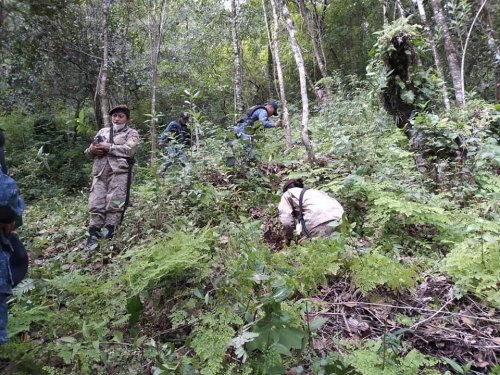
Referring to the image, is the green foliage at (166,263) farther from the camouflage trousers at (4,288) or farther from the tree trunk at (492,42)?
the tree trunk at (492,42)

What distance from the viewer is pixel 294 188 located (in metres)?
4.84

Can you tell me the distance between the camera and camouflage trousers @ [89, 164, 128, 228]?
17.3 feet

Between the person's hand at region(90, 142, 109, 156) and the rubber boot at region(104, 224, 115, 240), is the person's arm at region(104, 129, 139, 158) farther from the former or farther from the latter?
the rubber boot at region(104, 224, 115, 240)

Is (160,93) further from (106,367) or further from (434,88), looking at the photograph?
(106,367)

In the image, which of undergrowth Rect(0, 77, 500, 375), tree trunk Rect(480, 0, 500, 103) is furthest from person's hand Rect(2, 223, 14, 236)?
tree trunk Rect(480, 0, 500, 103)

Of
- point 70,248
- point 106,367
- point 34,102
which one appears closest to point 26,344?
point 106,367

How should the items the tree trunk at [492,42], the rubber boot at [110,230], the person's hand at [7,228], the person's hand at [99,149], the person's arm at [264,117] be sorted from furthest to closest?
the tree trunk at [492,42] → the person's arm at [264,117] → the person's hand at [99,149] → the rubber boot at [110,230] → the person's hand at [7,228]

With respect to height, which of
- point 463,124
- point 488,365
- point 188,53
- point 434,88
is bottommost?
point 488,365

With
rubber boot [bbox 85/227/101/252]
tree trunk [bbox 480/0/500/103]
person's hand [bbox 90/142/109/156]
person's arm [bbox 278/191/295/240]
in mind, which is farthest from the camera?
tree trunk [bbox 480/0/500/103]

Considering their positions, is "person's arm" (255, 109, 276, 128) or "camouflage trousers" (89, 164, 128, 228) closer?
"camouflage trousers" (89, 164, 128, 228)

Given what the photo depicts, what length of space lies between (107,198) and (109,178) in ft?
0.99

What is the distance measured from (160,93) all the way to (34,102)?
486 centimetres

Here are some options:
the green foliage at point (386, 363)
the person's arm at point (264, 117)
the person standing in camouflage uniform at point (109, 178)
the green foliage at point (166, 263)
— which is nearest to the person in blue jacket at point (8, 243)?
the green foliage at point (166, 263)

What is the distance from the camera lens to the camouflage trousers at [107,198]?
208 inches
